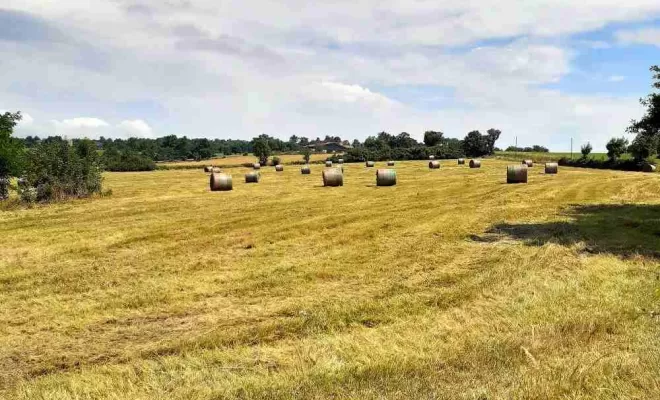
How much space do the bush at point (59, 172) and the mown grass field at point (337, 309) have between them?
10.1 meters

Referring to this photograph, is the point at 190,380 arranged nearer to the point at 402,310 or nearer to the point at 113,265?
the point at 402,310

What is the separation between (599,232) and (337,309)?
30.9 feet

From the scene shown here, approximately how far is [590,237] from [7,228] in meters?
18.9

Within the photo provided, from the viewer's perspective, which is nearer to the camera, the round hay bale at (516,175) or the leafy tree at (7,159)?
the leafy tree at (7,159)

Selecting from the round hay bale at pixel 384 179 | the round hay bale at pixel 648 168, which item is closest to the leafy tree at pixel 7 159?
the round hay bale at pixel 384 179

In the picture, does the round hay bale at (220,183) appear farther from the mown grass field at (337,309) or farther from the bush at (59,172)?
the mown grass field at (337,309)

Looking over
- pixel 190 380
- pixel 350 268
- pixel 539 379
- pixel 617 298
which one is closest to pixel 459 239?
pixel 350 268

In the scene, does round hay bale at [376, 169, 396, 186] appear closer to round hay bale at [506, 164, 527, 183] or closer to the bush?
round hay bale at [506, 164, 527, 183]

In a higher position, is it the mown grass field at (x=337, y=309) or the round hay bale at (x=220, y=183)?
the round hay bale at (x=220, y=183)

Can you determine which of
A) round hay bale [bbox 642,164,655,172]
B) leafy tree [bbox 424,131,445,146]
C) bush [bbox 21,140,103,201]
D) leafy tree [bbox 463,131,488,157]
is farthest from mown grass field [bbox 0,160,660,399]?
leafy tree [bbox 424,131,445,146]

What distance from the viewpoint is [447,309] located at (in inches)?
313

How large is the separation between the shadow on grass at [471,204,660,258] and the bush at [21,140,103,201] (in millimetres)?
21959

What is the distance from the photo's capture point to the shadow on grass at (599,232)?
12.0m

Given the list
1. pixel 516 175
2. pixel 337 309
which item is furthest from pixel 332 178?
pixel 337 309
